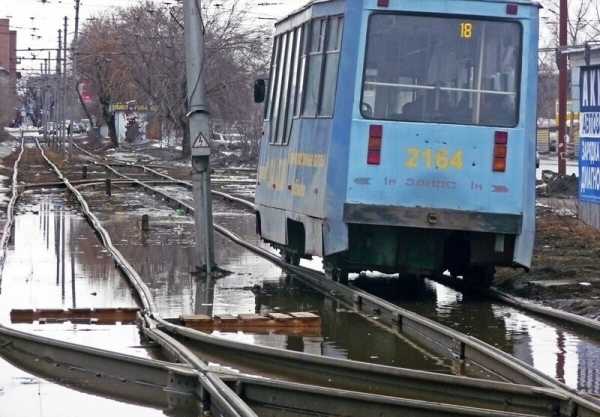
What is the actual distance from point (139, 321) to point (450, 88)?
3999 mm

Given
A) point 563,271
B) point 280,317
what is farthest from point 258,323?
point 563,271

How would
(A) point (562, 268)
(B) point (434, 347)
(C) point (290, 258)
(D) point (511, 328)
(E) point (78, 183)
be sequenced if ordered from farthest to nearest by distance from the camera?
(E) point (78, 183) < (C) point (290, 258) < (A) point (562, 268) < (D) point (511, 328) < (B) point (434, 347)

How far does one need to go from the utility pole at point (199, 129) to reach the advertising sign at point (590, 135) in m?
7.12

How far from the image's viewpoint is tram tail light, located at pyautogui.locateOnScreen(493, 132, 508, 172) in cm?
1292

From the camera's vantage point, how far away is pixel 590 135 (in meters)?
20.4

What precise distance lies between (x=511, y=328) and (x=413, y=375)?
346 centimetres

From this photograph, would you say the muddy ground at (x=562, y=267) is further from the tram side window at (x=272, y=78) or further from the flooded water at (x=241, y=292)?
the tram side window at (x=272, y=78)

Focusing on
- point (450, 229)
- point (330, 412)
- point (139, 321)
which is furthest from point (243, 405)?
→ point (450, 229)

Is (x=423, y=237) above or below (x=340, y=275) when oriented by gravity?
above

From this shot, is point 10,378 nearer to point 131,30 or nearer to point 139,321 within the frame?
point 139,321

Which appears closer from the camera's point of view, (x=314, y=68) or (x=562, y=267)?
(x=314, y=68)

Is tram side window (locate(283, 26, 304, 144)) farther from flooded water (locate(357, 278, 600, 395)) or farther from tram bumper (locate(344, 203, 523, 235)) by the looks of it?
tram bumper (locate(344, 203, 523, 235))

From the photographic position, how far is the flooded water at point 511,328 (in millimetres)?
9586

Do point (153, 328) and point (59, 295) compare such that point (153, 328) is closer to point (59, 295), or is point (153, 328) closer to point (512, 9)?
point (59, 295)
